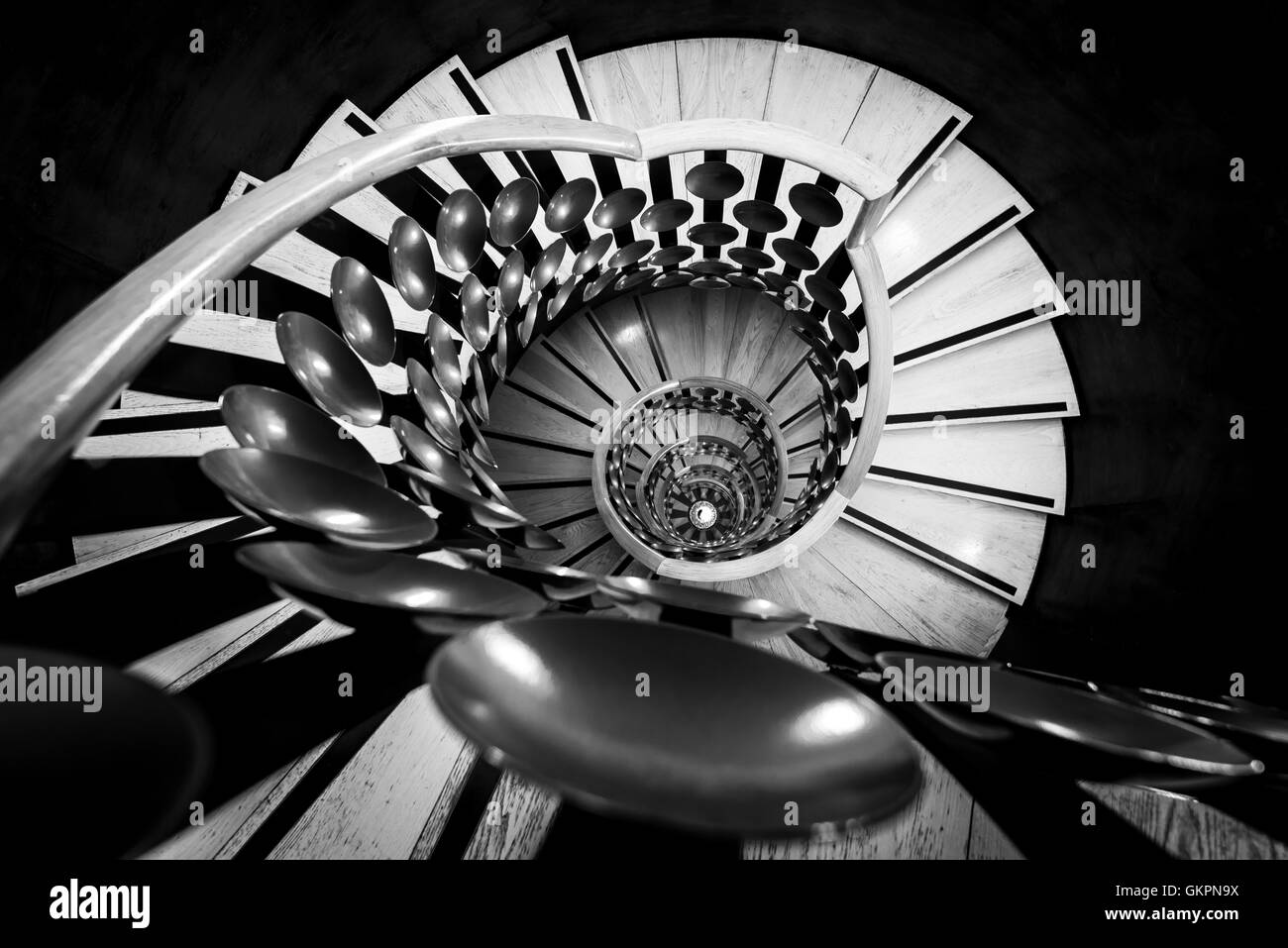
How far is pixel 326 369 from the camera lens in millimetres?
1271

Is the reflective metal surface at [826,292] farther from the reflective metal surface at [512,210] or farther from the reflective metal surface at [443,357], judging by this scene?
the reflective metal surface at [443,357]

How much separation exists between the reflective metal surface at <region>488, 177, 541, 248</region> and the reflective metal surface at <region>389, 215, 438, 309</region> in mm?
215

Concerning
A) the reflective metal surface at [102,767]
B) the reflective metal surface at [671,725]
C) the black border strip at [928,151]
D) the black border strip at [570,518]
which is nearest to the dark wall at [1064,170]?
the black border strip at [928,151]

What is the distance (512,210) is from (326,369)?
707 millimetres

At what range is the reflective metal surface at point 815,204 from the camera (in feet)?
7.16

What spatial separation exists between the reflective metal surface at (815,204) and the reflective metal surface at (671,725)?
1.99 meters

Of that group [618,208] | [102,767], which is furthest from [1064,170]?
[102,767]

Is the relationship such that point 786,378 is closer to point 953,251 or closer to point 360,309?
point 953,251

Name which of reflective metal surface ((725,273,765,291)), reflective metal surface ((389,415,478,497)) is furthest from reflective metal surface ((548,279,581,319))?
reflective metal surface ((389,415,478,497))

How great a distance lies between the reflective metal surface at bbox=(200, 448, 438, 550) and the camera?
0.79 meters

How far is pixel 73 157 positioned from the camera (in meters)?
1.56
